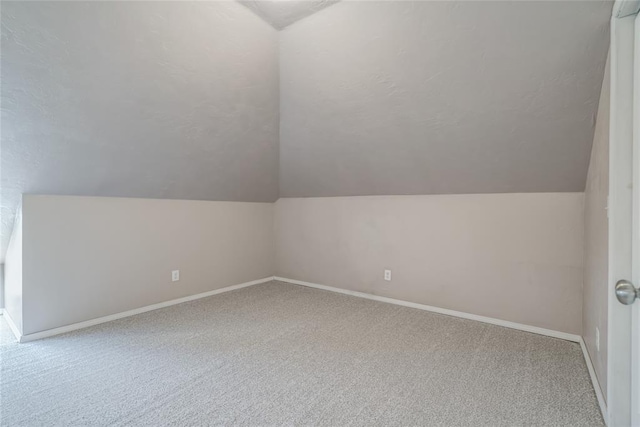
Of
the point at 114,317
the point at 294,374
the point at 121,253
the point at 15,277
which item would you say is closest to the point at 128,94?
the point at 121,253

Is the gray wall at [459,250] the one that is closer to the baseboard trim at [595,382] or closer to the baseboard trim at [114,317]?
the baseboard trim at [595,382]

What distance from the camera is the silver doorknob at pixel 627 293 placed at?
1.12 meters

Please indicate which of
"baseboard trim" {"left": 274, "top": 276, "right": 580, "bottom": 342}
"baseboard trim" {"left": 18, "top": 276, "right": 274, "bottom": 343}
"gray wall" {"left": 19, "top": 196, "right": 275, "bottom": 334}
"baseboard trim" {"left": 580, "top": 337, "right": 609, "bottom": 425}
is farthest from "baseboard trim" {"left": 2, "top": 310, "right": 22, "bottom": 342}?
"baseboard trim" {"left": 580, "top": 337, "right": 609, "bottom": 425}

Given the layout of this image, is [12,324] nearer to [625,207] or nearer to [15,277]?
[15,277]

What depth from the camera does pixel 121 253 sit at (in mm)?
Answer: 3033

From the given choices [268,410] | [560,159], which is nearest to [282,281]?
[268,410]

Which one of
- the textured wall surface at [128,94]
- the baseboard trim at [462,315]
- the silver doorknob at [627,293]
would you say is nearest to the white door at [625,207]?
the silver doorknob at [627,293]

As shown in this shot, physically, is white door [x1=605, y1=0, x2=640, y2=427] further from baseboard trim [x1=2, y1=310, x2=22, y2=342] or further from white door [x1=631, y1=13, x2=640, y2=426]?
baseboard trim [x1=2, y1=310, x2=22, y2=342]

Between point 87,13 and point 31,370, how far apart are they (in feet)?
7.12

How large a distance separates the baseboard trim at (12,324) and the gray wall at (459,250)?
2.77 m

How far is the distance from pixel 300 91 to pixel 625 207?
7.65 ft

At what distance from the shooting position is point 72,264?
2.72 metres

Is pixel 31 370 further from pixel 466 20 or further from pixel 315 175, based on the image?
pixel 466 20

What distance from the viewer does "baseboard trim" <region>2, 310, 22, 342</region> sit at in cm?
253
